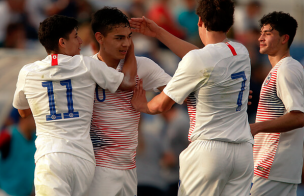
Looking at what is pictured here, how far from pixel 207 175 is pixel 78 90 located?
1327 mm

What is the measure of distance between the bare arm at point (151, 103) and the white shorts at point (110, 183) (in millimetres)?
628

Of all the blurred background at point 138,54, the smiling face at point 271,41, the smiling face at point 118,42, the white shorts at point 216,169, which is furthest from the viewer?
the blurred background at point 138,54

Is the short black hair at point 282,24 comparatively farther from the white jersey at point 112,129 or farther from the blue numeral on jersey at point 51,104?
the blue numeral on jersey at point 51,104

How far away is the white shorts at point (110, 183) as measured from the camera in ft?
11.5

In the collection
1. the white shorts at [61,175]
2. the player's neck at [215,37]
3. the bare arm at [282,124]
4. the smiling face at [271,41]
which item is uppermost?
the player's neck at [215,37]

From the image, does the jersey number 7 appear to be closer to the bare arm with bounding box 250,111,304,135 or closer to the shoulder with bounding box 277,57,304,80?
the bare arm with bounding box 250,111,304,135

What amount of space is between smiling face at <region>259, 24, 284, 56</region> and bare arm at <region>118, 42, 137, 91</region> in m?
1.48

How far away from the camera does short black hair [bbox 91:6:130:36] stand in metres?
3.65

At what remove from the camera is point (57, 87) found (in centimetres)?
333

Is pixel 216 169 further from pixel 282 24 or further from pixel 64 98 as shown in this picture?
pixel 282 24

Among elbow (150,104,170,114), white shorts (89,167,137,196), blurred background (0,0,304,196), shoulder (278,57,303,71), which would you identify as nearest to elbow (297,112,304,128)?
shoulder (278,57,303,71)

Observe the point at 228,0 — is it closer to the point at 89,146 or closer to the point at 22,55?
the point at 89,146

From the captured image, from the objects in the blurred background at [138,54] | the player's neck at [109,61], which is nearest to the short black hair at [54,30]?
the player's neck at [109,61]

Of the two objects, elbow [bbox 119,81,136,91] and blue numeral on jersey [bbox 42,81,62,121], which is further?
elbow [bbox 119,81,136,91]
